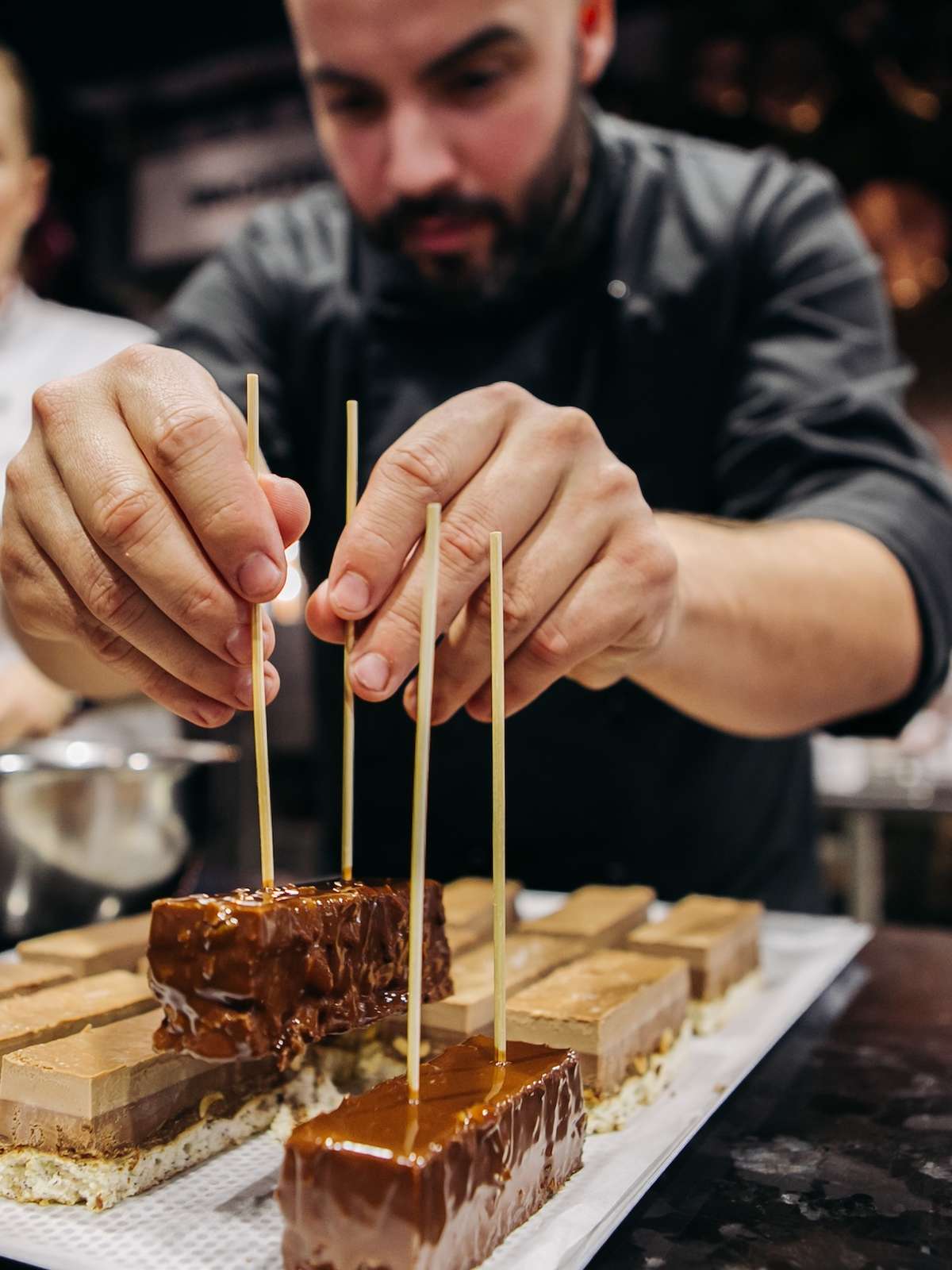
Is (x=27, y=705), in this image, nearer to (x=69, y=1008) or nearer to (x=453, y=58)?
(x=69, y=1008)

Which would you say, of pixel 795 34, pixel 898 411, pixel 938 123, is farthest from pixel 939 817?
pixel 795 34

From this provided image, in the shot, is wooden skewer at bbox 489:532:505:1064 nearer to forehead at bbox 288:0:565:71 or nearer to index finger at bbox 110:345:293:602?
index finger at bbox 110:345:293:602

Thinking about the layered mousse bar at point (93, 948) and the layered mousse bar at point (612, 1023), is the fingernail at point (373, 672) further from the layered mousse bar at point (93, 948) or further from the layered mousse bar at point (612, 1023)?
the layered mousse bar at point (93, 948)

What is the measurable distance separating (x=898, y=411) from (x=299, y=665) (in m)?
4.25

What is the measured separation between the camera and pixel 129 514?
3.78ft

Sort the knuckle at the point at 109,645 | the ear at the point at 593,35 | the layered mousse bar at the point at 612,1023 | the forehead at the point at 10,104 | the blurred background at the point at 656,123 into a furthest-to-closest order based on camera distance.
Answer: the blurred background at the point at 656,123 → the forehead at the point at 10,104 → the ear at the point at 593,35 → the layered mousse bar at the point at 612,1023 → the knuckle at the point at 109,645

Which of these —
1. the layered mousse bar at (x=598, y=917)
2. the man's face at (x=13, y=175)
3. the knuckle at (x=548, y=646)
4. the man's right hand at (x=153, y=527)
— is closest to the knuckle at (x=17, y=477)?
the man's right hand at (x=153, y=527)

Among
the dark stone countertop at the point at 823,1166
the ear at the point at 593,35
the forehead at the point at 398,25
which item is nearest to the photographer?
the dark stone countertop at the point at 823,1166

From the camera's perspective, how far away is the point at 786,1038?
5.66 feet

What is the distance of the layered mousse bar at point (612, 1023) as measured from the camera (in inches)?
56.6

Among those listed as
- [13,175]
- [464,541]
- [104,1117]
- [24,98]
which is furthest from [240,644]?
[24,98]

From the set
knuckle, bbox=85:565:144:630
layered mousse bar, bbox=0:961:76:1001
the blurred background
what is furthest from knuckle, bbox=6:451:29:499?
the blurred background

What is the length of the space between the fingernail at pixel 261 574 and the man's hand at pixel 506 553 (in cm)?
5

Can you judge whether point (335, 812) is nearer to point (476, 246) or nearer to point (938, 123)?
point (476, 246)
